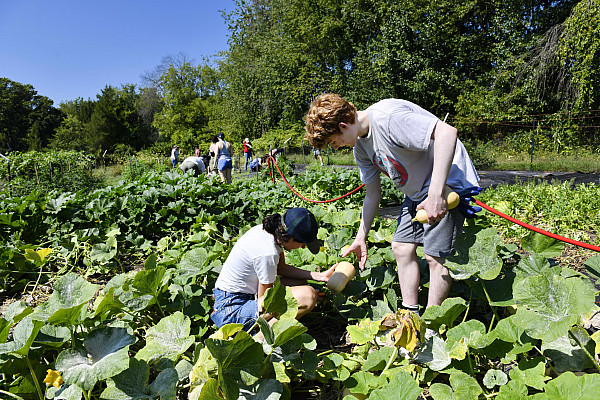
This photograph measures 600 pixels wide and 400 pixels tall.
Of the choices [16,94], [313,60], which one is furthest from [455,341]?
[16,94]

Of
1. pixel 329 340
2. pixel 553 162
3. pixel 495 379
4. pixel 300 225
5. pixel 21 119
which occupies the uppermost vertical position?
pixel 21 119

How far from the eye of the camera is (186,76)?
35.3 metres

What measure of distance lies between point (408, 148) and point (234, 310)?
1157 mm

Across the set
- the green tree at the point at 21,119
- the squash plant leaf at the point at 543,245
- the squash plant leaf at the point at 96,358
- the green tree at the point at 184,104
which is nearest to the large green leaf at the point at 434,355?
the squash plant leaf at the point at 543,245

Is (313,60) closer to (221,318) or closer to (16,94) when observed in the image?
(221,318)

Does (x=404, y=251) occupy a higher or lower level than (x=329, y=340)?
higher

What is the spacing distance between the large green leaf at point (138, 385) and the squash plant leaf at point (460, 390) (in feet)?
2.92

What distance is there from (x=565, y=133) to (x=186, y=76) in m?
30.6

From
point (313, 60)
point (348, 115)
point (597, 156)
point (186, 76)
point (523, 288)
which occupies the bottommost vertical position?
point (597, 156)

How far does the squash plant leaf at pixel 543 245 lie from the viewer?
68.8 inches

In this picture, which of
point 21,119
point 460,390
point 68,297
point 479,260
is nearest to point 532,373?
point 460,390

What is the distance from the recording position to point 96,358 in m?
1.38

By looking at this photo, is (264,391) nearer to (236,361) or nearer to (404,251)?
(236,361)

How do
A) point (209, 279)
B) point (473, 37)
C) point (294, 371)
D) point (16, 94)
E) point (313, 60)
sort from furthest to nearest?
point (16, 94) < point (313, 60) < point (473, 37) < point (209, 279) < point (294, 371)
